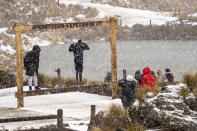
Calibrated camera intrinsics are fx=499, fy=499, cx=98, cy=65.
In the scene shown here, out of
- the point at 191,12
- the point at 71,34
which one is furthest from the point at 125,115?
the point at 191,12

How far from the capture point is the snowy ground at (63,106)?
1156 centimetres

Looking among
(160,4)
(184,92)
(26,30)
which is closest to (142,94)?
(184,92)

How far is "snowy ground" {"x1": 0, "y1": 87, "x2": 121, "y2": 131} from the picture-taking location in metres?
11.6

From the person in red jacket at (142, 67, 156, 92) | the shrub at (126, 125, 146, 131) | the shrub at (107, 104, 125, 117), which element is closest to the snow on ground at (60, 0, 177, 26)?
the person in red jacket at (142, 67, 156, 92)

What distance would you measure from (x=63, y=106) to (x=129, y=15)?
63.4 meters

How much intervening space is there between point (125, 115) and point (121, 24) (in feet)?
213

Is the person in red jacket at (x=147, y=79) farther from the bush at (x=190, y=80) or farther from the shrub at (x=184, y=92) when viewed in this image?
the shrub at (x=184, y=92)

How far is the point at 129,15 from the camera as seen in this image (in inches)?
3019

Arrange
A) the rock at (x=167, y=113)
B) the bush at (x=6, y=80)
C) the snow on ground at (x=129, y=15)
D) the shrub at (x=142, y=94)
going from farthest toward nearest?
the snow on ground at (x=129, y=15) → the bush at (x=6, y=80) → the shrub at (x=142, y=94) → the rock at (x=167, y=113)

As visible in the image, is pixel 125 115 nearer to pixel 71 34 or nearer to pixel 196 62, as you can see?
pixel 196 62

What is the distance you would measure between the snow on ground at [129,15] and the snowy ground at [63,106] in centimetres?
5695

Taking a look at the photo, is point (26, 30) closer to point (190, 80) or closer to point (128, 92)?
point (128, 92)

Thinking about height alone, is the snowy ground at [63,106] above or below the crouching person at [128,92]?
below

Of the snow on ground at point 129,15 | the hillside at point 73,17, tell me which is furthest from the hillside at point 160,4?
the snow on ground at point 129,15
